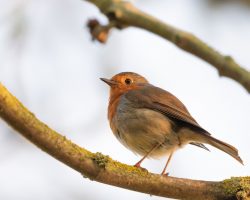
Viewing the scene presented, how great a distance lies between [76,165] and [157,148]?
7.09 feet

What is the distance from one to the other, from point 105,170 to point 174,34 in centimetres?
138

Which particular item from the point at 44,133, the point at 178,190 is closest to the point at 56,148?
the point at 44,133

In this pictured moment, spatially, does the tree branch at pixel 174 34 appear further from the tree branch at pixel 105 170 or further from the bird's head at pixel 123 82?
the bird's head at pixel 123 82

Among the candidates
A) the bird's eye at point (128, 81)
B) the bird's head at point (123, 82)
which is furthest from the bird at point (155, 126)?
the bird's eye at point (128, 81)

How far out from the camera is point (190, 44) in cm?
400

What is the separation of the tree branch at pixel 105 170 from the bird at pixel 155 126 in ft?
3.48

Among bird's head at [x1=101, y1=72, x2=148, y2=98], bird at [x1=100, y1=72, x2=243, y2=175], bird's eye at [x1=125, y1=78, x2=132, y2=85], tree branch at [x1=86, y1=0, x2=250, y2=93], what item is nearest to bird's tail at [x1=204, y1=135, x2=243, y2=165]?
bird at [x1=100, y1=72, x2=243, y2=175]

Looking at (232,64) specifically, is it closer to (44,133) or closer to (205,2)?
(44,133)

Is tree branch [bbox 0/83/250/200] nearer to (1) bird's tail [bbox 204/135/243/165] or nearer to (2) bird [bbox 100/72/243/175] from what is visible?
(1) bird's tail [bbox 204/135/243/165]

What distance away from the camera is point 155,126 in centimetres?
504

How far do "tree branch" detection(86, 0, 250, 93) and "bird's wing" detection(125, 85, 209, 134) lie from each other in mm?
1135

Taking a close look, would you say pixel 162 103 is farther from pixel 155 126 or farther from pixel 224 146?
pixel 224 146

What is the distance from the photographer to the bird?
4.99 m

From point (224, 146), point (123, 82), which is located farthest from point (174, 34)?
point (123, 82)
